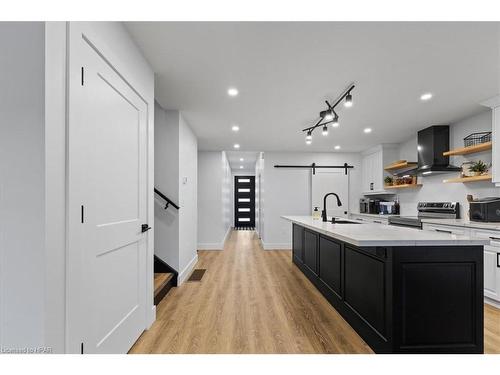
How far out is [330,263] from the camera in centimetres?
295

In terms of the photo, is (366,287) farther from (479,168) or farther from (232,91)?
(479,168)

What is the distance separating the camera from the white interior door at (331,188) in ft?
21.5

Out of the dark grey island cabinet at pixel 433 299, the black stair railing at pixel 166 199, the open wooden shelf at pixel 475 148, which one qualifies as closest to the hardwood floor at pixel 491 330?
the dark grey island cabinet at pixel 433 299

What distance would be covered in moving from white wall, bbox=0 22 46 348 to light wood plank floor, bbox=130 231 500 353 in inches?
44.4

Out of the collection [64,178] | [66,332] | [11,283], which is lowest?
[66,332]

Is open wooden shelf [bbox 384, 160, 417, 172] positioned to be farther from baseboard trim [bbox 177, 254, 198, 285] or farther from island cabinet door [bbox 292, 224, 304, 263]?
baseboard trim [bbox 177, 254, 198, 285]

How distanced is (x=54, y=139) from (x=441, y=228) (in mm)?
4554

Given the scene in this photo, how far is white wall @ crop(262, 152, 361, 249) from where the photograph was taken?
6.46 metres

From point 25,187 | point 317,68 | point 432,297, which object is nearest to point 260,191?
point 317,68

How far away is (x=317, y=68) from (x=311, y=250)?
251 cm

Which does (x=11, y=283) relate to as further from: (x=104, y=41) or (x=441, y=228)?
(x=441, y=228)

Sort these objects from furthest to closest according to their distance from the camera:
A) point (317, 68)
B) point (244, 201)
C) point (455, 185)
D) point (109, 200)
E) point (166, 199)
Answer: point (244, 201) → point (455, 185) → point (166, 199) → point (317, 68) → point (109, 200)

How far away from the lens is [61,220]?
4.11 ft
